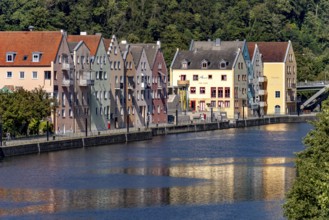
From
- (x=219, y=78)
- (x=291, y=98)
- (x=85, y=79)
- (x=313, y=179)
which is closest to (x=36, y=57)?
(x=85, y=79)

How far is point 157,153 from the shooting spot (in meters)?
85.9

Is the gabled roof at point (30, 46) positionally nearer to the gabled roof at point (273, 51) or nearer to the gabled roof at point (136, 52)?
the gabled roof at point (136, 52)

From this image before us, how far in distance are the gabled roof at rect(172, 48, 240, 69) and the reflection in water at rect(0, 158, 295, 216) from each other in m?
48.9

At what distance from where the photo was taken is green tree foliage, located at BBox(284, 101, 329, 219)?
42.2 meters

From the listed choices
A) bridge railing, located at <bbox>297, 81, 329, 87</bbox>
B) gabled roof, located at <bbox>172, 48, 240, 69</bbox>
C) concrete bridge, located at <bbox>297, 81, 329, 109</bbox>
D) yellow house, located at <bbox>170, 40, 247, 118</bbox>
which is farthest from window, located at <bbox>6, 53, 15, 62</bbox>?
bridge railing, located at <bbox>297, 81, 329, 87</bbox>

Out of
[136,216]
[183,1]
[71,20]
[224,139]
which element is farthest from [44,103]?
[183,1]

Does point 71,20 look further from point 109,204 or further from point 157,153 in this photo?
point 109,204

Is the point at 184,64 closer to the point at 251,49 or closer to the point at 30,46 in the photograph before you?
the point at 251,49

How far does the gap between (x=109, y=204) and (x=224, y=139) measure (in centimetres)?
3989

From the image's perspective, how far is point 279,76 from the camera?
135m

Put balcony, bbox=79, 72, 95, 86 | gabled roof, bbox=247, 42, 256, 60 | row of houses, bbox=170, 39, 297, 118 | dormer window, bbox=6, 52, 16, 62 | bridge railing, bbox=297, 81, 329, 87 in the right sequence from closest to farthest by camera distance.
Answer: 1. dormer window, bbox=6, 52, 16, 62
2. balcony, bbox=79, 72, 95, 86
3. row of houses, bbox=170, 39, 297, 118
4. gabled roof, bbox=247, 42, 256, 60
5. bridge railing, bbox=297, 81, 329, 87

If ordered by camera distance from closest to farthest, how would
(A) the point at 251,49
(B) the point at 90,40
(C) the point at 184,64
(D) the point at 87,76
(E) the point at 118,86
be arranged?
(D) the point at 87,76 → (B) the point at 90,40 → (E) the point at 118,86 → (C) the point at 184,64 → (A) the point at 251,49

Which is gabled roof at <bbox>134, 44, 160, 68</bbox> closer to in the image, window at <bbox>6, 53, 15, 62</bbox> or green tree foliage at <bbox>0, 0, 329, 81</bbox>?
green tree foliage at <bbox>0, 0, 329, 81</bbox>

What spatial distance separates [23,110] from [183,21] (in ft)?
240
